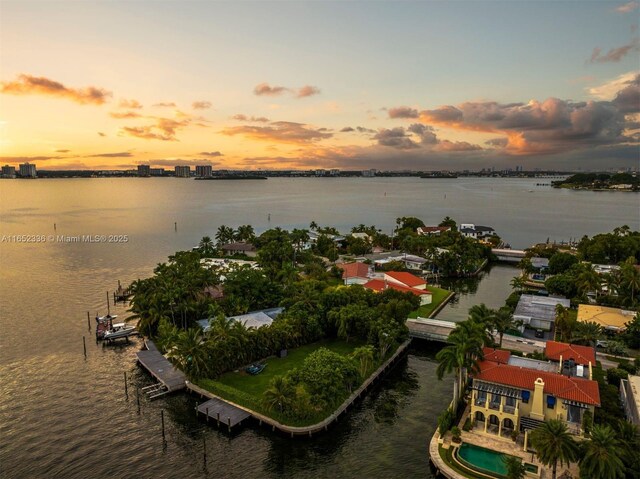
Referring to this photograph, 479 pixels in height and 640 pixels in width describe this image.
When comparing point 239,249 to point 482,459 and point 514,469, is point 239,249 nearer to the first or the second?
point 482,459

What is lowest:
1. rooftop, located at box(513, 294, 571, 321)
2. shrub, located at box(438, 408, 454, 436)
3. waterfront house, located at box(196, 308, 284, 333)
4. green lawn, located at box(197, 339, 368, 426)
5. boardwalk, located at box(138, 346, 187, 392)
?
boardwalk, located at box(138, 346, 187, 392)

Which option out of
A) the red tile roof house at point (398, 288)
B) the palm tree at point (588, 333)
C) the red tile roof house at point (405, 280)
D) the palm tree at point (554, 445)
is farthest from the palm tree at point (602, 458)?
the red tile roof house at point (405, 280)

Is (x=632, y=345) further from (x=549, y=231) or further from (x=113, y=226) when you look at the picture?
(x=113, y=226)

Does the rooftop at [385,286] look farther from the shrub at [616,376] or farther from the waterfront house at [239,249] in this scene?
the waterfront house at [239,249]

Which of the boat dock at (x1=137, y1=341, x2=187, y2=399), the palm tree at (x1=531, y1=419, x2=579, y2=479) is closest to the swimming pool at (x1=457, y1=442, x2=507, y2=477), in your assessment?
the palm tree at (x1=531, y1=419, x2=579, y2=479)

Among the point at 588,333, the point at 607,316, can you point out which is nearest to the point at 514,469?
the point at 588,333

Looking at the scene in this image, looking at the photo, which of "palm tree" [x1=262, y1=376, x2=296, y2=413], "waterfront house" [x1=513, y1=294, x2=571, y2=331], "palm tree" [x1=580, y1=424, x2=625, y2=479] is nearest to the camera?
"palm tree" [x1=580, y1=424, x2=625, y2=479]

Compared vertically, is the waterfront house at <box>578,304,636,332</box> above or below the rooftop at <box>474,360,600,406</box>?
below

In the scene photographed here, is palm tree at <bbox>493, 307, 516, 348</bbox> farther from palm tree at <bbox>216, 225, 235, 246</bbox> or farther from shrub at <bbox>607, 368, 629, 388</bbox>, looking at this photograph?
palm tree at <bbox>216, 225, 235, 246</bbox>
